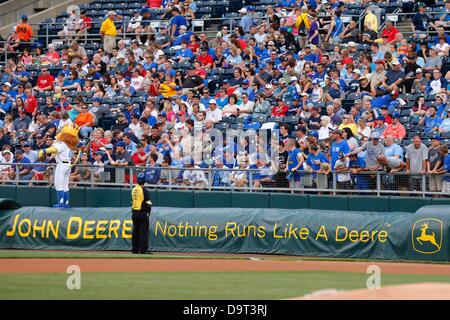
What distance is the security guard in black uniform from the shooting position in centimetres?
2222

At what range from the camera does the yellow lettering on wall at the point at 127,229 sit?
23469mm

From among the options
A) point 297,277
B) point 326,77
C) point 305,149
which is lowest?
point 297,277

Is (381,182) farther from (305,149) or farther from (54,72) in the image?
(54,72)

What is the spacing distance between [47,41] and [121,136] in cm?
925

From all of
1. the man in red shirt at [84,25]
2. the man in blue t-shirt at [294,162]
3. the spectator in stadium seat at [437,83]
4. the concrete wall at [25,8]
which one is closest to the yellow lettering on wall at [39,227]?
the man in blue t-shirt at [294,162]

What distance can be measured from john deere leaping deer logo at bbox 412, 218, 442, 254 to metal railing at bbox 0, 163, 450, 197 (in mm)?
1674

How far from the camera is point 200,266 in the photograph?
19562 mm

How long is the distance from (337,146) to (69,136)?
6424 mm

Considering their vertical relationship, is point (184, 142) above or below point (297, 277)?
above

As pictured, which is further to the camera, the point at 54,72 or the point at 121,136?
the point at 54,72

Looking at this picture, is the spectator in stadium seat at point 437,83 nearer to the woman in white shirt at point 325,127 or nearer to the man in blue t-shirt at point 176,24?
the woman in white shirt at point 325,127

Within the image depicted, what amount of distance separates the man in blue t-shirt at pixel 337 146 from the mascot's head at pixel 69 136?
20.3ft
